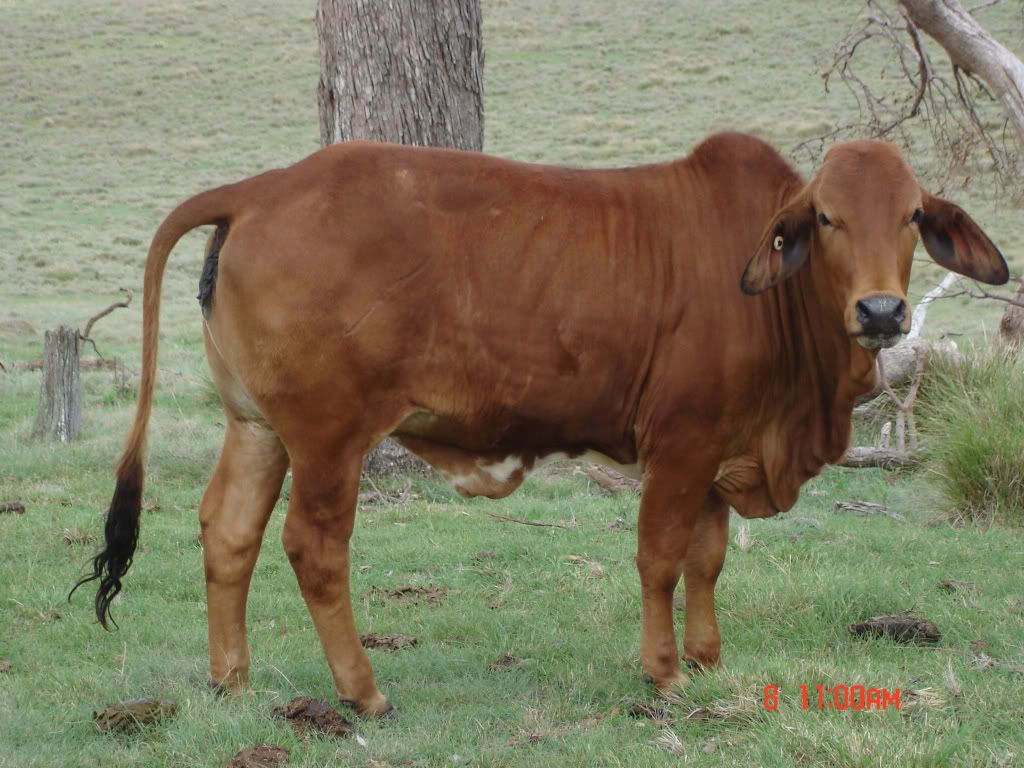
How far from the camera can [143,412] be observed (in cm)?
484

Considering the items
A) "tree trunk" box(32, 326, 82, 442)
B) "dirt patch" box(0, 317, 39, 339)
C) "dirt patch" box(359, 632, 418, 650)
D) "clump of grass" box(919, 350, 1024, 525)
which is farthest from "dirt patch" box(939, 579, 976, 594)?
"dirt patch" box(0, 317, 39, 339)

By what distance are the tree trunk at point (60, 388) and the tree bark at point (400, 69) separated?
325cm

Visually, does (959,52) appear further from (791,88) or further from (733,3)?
(733,3)

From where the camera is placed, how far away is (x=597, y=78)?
4894 cm

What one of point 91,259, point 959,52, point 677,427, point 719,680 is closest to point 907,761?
point 719,680

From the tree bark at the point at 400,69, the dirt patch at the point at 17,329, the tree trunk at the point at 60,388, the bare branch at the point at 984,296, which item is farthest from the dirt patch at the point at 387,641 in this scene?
the dirt patch at the point at 17,329

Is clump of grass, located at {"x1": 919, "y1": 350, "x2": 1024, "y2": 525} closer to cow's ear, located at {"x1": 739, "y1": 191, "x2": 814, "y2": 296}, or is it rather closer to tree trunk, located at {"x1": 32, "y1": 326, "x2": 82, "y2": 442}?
cow's ear, located at {"x1": 739, "y1": 191, "x2": 814, "y2": 296}

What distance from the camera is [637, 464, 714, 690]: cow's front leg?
476cm

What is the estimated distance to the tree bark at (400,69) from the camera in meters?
7.85

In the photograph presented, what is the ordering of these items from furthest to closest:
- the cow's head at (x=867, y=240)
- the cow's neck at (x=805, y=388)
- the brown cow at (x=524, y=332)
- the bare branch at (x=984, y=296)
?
the bare branch at (x=984, y=296), the cow's neck at (x=805, y=388), the brown cow at (x=524, y=332), the cow's head at (x=867, y=240)

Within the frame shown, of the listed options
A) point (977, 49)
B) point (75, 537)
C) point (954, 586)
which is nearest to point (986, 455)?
point (954, 586)

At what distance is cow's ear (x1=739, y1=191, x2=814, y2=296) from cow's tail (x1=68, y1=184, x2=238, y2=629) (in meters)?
1.98

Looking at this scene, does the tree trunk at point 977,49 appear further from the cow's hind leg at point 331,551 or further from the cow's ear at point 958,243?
the cow's hind leg at point 331,551
